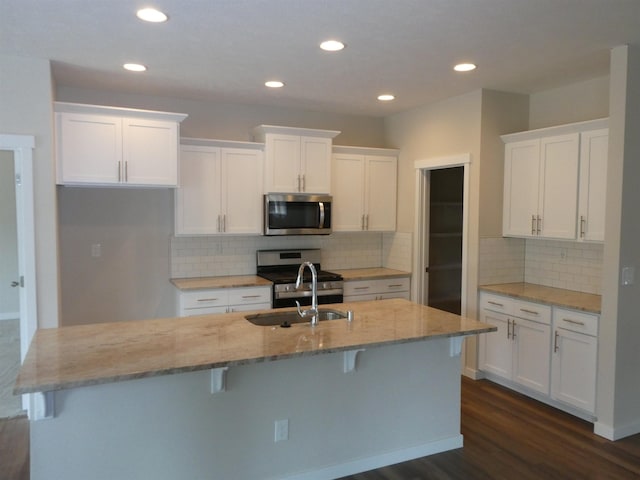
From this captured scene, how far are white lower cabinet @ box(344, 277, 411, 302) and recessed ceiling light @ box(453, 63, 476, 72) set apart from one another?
232 centimetres

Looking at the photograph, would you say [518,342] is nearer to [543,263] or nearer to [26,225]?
[543,263]

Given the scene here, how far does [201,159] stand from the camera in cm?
472

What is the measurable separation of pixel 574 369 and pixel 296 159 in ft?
10.2

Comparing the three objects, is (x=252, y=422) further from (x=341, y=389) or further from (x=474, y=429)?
(x=474, y=429)

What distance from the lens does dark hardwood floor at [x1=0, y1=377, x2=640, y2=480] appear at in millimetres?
3000

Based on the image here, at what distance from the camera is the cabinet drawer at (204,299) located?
4465mm

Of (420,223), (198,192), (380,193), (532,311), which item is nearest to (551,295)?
(532,311)

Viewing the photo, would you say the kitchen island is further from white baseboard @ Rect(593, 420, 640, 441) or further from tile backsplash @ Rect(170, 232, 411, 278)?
tile backsplash @ Rect(170, 232, 411, 278)

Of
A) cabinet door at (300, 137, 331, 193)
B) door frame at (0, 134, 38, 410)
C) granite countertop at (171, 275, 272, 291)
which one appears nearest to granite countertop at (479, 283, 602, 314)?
cabinet door at (300, 137, 331, 193)

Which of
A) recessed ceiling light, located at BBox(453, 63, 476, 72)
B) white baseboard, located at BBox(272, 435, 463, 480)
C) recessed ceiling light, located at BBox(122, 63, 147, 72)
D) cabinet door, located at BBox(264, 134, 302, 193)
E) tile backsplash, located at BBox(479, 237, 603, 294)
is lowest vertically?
white baseboard, located at BBox(272, 435, 463, 480)

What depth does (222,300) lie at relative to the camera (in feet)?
15.1

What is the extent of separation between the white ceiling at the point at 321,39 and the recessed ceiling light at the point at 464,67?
7 centimetres

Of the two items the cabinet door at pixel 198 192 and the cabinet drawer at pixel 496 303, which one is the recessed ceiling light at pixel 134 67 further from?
the cabinet drawer at pixel 496 303

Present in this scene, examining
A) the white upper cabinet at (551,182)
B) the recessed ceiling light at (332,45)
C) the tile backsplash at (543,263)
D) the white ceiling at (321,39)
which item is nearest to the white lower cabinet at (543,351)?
the tile backsplash at (543,263)
